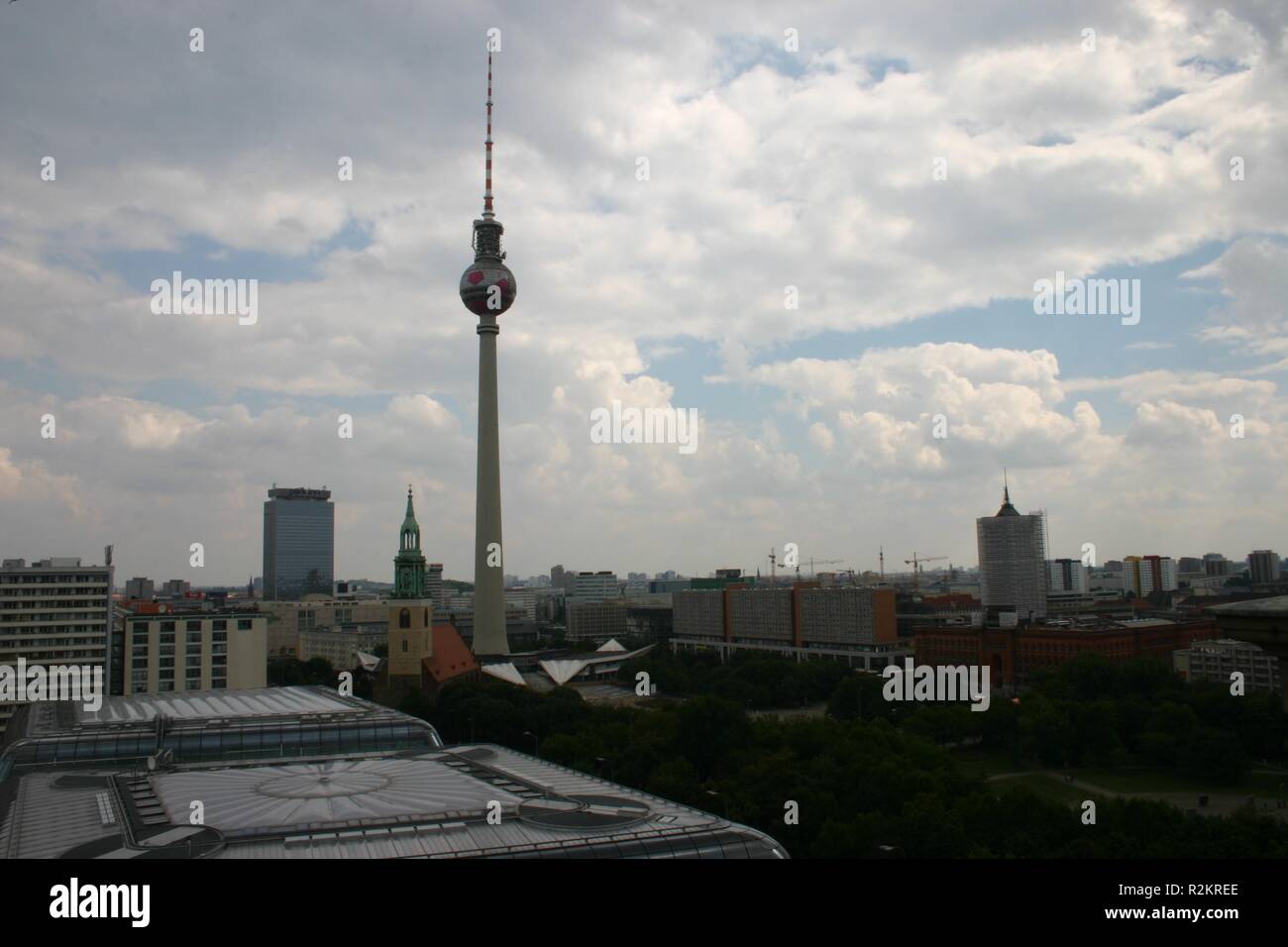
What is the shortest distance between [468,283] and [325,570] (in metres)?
111

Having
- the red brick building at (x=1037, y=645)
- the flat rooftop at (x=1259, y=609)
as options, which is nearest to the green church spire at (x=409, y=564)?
the red brick building at (x=1037, y=645)

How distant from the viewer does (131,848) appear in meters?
11.8

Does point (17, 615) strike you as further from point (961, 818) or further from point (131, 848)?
point (961, 818)

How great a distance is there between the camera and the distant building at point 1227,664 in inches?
1784

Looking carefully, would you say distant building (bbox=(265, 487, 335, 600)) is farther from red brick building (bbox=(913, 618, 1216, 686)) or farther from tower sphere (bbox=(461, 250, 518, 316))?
red brick building (bbox=(913, 618, 1216, 686))

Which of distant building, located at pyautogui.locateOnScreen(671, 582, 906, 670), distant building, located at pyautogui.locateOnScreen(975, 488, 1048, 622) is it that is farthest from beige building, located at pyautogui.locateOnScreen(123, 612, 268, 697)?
distant building, located at pyautogui.locateOnScreen(975, 488, 1048, 622)

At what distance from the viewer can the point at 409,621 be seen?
42531 millimetres

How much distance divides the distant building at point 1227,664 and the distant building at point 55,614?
1858 inches

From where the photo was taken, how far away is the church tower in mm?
42188

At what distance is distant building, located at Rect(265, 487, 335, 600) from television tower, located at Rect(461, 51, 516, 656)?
101 m

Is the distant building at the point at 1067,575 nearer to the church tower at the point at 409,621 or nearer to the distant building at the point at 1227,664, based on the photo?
the distant building at the point at 1227,664

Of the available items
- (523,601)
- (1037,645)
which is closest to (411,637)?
(1037,645)

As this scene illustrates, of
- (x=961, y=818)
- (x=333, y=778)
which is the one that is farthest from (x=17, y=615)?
(x=961, y=818)

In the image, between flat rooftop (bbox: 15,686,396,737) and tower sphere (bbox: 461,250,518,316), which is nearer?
flat rooftop (bbox: 15,686,396,737)
